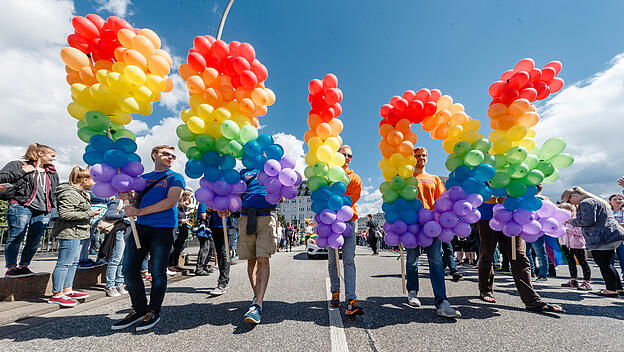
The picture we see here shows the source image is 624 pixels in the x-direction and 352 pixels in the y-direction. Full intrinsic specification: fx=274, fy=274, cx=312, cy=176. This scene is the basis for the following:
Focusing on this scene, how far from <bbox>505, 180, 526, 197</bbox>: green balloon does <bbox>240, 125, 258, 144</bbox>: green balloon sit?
3103 mm

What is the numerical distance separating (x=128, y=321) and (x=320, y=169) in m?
2.51

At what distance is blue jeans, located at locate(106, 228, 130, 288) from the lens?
400 cm

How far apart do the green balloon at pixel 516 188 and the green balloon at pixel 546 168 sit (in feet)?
1.24

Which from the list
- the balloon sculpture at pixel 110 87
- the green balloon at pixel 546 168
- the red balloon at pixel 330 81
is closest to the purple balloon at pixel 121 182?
the balloon sculpture at pixel 110 87

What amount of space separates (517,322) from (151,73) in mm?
4861

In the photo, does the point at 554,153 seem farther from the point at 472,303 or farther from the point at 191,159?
the point at 191,159

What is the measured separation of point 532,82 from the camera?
3.39 m

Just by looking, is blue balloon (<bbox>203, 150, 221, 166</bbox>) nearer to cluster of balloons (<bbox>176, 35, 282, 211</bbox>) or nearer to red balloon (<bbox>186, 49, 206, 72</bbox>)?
cluster of balloons (<bbox>176, 35, 282, 211</bbox>)

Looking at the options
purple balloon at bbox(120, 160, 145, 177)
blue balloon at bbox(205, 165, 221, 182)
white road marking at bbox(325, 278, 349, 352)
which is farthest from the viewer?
blue balloon at bbox(205, 165, 221, 182)

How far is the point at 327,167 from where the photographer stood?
3.15 meters

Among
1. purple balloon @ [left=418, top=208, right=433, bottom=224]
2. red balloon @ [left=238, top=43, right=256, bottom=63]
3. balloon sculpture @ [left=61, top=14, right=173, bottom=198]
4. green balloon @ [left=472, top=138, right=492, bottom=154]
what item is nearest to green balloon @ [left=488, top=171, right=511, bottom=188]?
green balloon @ [left=472, top=138, right=492, bottom=154]

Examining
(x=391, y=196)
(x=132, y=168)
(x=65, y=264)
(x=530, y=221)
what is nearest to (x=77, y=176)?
(x=65, y=264)

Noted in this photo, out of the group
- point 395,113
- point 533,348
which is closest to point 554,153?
point 395,113

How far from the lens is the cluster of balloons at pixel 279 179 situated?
2.93 meters
